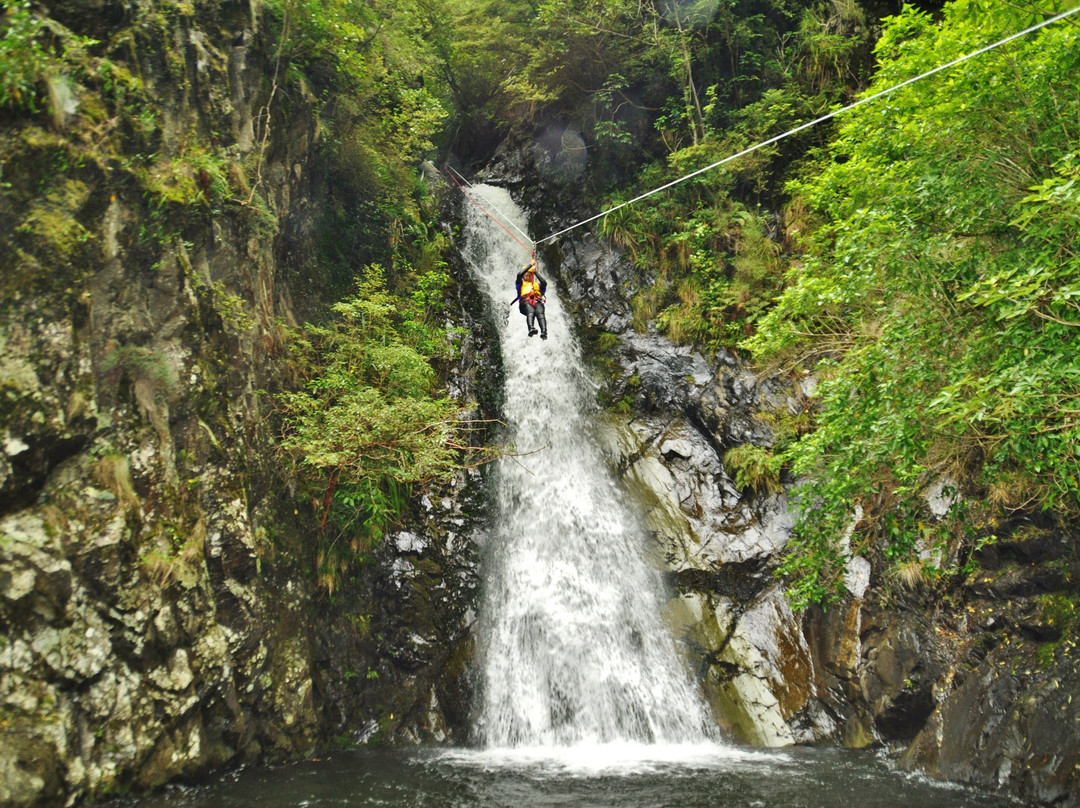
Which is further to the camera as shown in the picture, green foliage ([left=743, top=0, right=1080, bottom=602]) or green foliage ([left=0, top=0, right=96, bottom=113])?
green foliage ([left=0, top=0, right=96, bottom=113])

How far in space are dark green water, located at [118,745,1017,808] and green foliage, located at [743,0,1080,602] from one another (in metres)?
2.11

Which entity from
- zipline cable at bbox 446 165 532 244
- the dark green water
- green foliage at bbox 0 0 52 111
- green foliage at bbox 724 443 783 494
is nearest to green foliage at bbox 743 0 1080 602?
the dark green water

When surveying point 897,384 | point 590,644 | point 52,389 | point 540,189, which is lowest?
point 590,644

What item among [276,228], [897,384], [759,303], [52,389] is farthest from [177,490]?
[759,303]

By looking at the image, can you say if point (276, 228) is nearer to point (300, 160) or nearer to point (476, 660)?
point (300, 160)

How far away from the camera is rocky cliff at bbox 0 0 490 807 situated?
15.7 feet

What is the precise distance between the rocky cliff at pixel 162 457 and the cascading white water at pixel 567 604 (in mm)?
984

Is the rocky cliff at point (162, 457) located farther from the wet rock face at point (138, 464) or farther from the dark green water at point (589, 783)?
the dark green water at point (589, 783)

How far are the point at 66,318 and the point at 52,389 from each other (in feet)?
2.22

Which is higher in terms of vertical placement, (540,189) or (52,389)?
(540,189)

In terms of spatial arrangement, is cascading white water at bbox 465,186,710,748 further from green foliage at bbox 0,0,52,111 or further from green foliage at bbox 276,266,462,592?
green foliage at bbox 0,0,52,111

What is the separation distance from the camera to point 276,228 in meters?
8.45

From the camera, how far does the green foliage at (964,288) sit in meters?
4.44

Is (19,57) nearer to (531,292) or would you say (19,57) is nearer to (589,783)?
(531,292)
